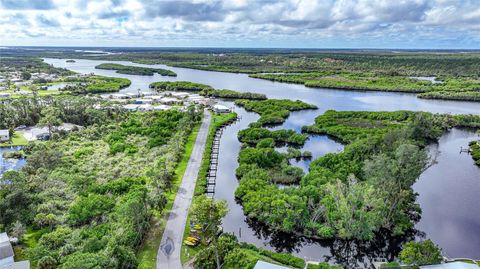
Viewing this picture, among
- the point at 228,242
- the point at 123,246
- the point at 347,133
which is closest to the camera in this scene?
the point at 123,246

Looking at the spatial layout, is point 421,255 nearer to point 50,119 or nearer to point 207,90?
point 50,119

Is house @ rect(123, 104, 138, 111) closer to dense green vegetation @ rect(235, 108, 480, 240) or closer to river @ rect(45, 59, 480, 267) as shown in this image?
river @ rect(45, 59, 480, 267)

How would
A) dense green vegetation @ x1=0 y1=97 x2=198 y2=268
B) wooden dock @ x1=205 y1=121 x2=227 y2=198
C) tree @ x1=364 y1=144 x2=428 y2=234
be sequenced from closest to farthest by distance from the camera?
dense green vegetation @ x1=0 y1=97 x2=198 y2=268 → tree @ x1=364 y1=144 x2=428 y2=234 → wooden dock @ x1=205 y1=121 x2=227 y2=198

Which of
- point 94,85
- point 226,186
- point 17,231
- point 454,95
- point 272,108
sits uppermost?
point 454,95

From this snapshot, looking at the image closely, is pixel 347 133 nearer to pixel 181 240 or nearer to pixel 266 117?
pixel 266 117

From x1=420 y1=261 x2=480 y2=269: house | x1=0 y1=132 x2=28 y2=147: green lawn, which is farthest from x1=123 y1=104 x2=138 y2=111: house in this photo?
x1=420 y1=261 x2=480 y2=269: house

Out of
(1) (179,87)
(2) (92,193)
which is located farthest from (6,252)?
(1) (179,87)

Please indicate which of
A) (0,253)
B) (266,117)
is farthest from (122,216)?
(266,117)
